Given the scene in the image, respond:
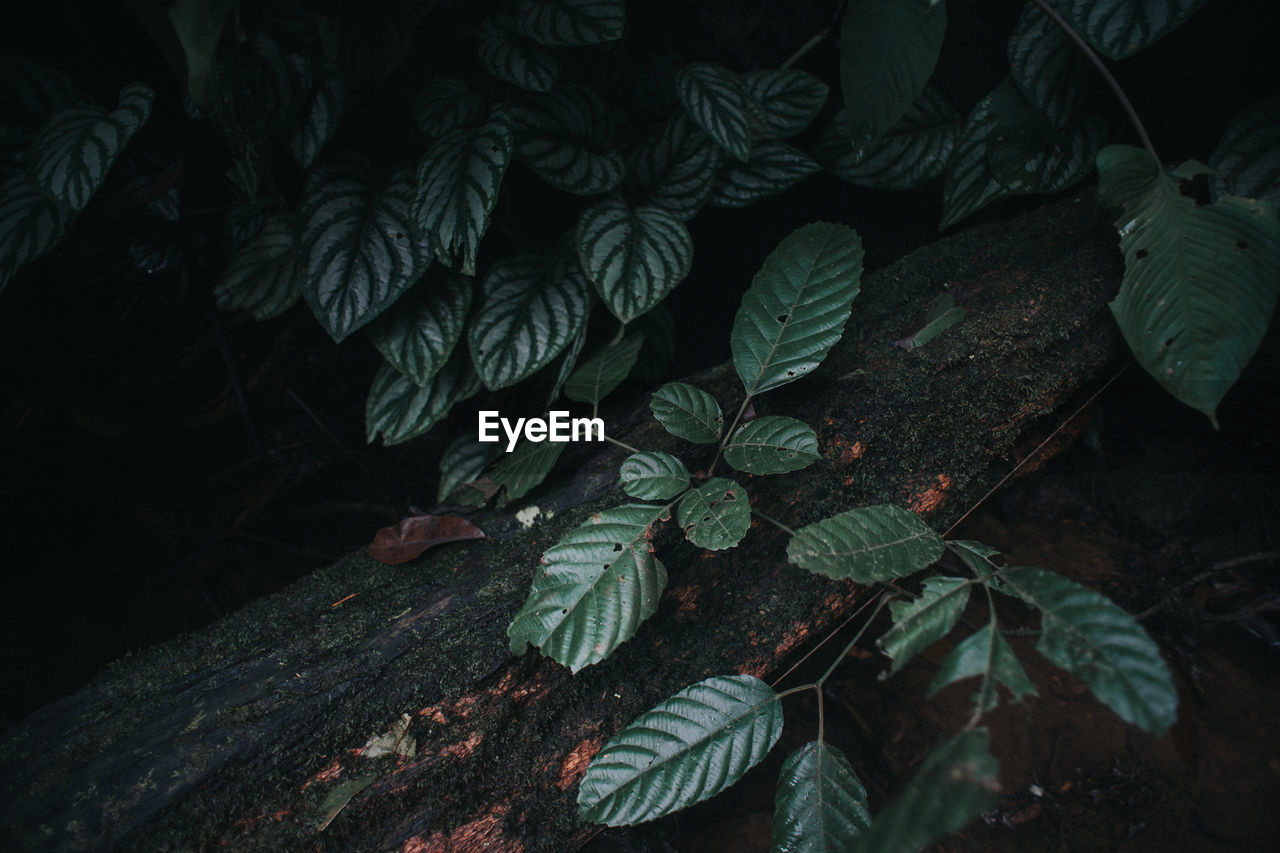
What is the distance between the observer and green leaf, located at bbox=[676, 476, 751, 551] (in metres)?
1.03

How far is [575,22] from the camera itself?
1321mm

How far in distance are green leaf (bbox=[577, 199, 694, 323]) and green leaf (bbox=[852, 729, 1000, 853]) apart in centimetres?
96

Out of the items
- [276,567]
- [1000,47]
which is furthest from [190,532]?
[1000,47]

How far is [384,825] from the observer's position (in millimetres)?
981

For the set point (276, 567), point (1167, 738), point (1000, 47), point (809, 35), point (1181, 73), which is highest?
point (809, 35)

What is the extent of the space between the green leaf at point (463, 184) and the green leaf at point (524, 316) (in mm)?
195

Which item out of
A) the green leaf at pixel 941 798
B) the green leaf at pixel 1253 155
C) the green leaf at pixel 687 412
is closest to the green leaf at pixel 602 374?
the green leaf at pixel 687 412

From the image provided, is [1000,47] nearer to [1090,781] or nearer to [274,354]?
[1090,781]

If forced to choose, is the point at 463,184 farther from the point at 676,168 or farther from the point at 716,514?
the point at 716,514

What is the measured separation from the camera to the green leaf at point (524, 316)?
4.81 ft

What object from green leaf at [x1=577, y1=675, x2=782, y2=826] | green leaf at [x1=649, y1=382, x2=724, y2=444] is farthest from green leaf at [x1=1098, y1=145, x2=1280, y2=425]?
green leaf at [x1=577, y1=675, x2=782, y2=826]

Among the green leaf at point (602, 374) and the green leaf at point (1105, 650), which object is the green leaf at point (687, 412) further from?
the green leaf at point (1105, 650)

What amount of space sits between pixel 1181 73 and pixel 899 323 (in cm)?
100

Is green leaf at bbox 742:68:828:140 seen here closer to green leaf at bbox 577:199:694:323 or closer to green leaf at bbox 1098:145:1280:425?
green leaf at bbox 577:199:694:323
